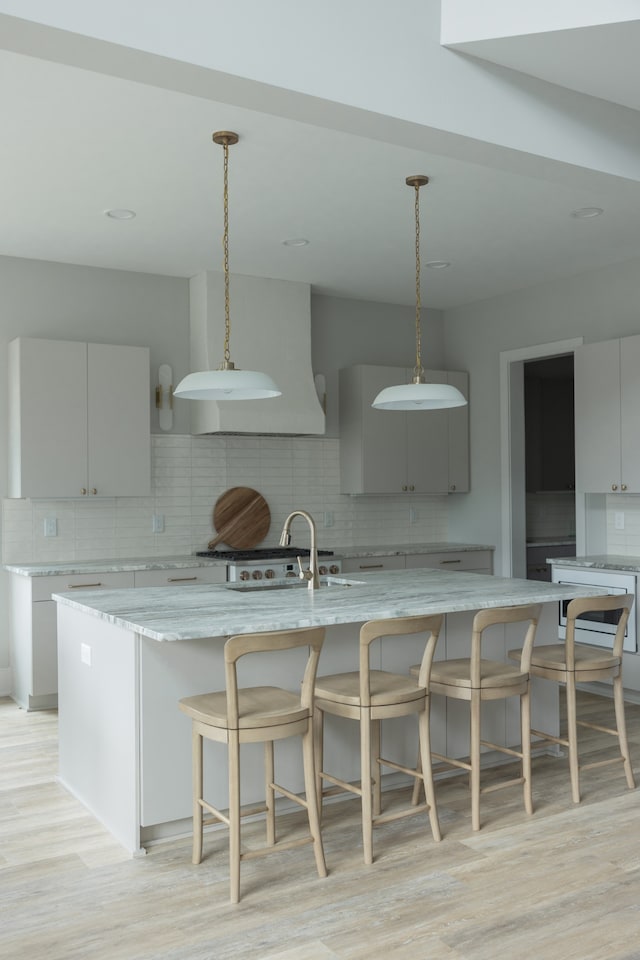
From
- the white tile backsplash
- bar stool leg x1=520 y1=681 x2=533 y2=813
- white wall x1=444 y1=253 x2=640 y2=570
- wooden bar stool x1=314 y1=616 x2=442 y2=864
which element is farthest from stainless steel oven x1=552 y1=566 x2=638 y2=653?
wooden bar stool x1=314 y1=616 x2=442 y2=864

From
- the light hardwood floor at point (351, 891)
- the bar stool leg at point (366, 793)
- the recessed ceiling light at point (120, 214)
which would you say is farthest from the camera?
the recessed ceiling light at point (120, 214)

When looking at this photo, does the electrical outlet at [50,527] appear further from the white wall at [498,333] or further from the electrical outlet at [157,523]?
the white wall at [498,333]

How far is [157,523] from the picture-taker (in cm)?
631

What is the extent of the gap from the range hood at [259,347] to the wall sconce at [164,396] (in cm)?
18

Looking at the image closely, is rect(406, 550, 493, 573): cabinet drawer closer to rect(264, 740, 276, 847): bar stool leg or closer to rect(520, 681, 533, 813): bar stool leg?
rect(520, 681, 533, 813): bar stool leg

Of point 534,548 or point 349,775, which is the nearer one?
point 349,775

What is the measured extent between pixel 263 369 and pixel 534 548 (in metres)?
3.33

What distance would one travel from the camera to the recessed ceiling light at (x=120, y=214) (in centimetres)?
490

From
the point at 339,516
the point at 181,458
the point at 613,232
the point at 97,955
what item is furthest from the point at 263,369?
the point at 97,955

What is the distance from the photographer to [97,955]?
8.46ft

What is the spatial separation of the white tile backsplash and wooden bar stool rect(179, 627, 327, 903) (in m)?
2.97

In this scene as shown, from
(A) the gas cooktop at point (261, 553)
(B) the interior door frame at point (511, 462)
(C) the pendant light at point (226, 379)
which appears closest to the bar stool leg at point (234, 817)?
(C) the pendant light at point (226, 379)

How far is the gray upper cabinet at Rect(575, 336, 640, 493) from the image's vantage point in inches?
225

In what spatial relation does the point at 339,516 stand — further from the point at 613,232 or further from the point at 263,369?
the point at 613,232
